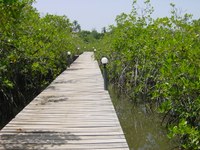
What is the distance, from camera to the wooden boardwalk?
3.54 meters

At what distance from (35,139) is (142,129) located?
3.07m

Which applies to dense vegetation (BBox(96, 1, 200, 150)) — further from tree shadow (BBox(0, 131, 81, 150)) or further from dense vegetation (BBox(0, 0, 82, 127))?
dense vegetation (BBox(0, 0, 82, 127))

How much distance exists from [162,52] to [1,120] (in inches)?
142

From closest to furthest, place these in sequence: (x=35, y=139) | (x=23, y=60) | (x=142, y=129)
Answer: (x=35, y=139) < (x=142, y=129) < (x=23, y=60)

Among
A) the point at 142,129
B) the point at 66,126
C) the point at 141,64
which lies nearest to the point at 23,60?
the point at 141,64

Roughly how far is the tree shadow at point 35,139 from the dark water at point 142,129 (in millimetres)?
1629

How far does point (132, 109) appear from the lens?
7848 millimetres

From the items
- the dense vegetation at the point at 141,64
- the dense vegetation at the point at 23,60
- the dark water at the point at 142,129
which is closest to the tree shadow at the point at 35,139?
the dense vegetation at the point at 141,64

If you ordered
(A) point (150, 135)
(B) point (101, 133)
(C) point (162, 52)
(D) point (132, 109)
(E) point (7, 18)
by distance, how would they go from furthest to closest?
(D) point (132, 109) < (A) point (150, 135) < (C) point (162, 52) < (B) point (101, 133) < (E) point (7, 18)

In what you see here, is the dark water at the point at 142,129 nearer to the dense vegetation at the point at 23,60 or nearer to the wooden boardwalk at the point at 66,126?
the wooden boardwalk at the point at 66,126

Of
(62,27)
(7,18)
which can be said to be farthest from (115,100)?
(62,27)

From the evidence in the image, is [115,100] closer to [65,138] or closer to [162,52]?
[162,52]

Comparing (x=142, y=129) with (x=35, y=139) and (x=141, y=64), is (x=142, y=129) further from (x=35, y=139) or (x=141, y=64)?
(x=35, y=139)

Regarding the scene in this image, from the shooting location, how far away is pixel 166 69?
4.04m
